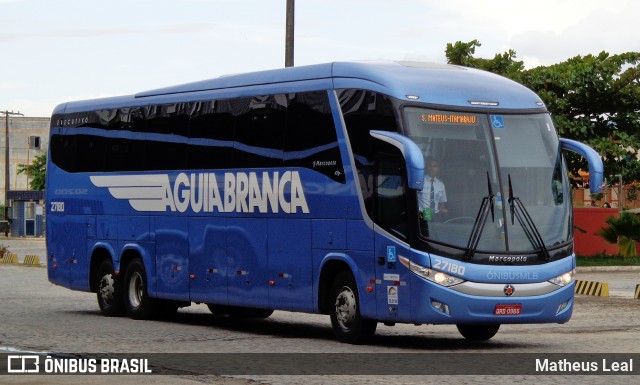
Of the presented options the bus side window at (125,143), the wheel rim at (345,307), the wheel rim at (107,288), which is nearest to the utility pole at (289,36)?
the bus side window at (125,143)

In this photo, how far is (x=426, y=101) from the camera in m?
16.7

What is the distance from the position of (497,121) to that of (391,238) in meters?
2.01

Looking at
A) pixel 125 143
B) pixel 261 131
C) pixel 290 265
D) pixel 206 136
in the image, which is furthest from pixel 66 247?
pixel 290 265

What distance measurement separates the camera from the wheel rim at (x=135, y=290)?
23.0 metres

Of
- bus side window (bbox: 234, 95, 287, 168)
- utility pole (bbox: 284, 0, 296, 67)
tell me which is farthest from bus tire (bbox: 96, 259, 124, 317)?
utility pole (bbox: 284, 0, 296, 67)

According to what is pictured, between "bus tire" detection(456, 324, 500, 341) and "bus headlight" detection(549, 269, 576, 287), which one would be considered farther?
"bus tire" detection(456, 324, 500, 341)

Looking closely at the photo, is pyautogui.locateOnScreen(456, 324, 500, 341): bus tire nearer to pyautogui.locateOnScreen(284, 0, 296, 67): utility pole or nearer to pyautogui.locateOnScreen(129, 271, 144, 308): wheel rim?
pyautogui.locateOnScreen(129, 271, 144, 308): wheel rim

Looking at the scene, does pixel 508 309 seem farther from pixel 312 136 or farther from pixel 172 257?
pixel 172 257

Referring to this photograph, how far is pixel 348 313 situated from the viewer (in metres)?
17.4

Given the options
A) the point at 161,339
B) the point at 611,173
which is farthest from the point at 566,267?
the point at 611,173

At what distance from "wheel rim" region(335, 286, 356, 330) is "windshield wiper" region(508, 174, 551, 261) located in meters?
2.34

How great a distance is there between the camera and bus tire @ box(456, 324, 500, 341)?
1812 cm

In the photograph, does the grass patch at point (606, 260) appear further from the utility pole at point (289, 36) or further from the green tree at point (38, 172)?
the green tree at point (38, 172)

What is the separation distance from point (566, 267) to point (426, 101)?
105 inches
